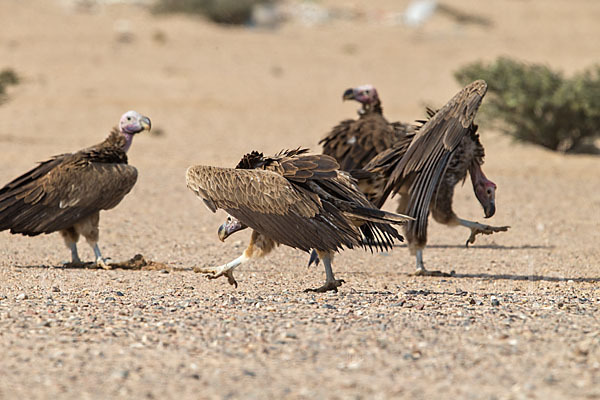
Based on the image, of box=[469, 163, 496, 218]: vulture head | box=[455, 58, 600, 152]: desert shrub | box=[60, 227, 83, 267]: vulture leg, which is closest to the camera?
box=[60, 227, 83, 267]: vulture leg

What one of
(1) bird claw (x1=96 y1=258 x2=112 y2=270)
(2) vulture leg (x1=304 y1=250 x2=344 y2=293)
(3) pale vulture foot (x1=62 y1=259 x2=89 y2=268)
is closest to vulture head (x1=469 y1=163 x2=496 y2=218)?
(2) vulture leg (x1=304 y1=250 x2=344 y2=293)

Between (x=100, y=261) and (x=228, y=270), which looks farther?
(x=100, y=261)

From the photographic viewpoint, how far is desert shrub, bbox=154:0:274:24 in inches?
1383

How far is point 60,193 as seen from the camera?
8656 millimetres

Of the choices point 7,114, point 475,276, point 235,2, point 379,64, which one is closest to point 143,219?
point 475,276

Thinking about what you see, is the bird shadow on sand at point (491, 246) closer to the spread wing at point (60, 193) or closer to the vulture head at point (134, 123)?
the vulture head at point (134, 123)

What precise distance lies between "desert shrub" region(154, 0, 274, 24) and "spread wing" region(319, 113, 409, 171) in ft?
86.2

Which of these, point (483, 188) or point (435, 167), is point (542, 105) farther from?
point (435, 167)

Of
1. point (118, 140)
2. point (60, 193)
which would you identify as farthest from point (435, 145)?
point (60, 193)

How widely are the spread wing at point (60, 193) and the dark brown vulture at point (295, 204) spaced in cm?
180

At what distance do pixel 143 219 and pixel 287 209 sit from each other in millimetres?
4903

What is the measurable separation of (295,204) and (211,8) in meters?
29.4

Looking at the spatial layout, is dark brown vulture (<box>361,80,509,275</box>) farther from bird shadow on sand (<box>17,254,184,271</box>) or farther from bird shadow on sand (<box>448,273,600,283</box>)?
bird shadow on sand (<box>17,254,184,271</box>)

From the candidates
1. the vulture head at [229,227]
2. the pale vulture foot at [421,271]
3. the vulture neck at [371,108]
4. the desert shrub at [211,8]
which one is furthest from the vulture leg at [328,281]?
the desert shrub at [211,8]
